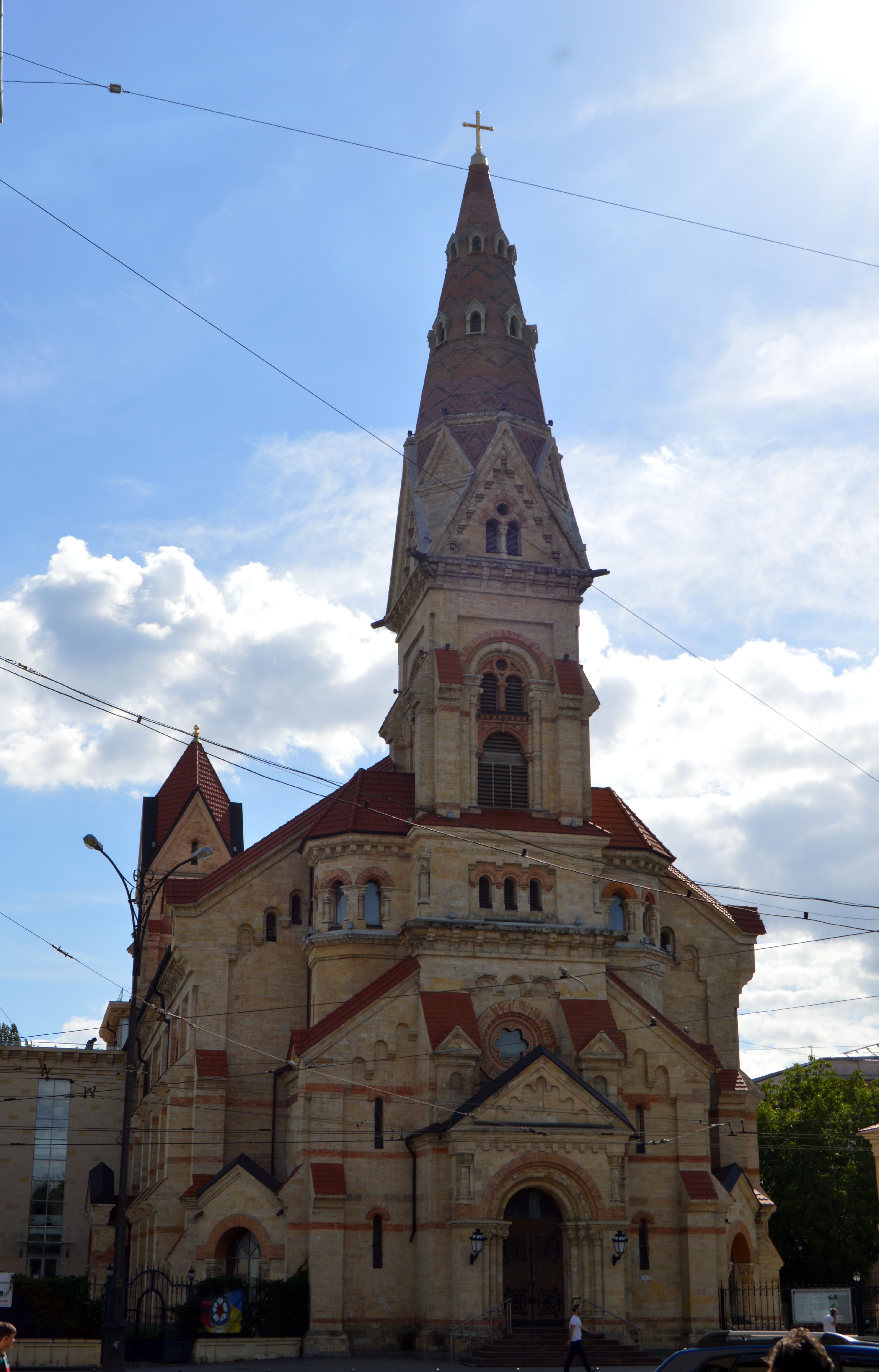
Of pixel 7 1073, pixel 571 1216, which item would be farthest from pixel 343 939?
pixel 7 1073

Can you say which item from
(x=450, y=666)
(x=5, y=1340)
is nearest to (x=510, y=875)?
(x=450, y=666)

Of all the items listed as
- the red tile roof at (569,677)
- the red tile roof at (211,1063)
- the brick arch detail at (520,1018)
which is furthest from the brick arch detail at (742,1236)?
the red tile roof at (569,677)

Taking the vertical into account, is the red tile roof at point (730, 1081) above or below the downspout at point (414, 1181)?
above

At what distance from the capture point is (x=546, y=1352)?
34.1 metres

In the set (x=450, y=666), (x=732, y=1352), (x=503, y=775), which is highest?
(x=450, y=666)

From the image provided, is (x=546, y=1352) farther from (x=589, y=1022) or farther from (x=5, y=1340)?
(x=5, y=1340)

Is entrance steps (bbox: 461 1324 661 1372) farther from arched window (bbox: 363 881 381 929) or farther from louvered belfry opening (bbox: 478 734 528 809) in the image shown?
louvered belfry opening (bbox: 478 734 528 809)

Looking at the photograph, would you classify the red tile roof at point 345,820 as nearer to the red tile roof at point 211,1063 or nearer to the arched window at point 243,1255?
the red tile roof at point 211,1063

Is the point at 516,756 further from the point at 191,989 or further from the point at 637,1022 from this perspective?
the point at 191,989

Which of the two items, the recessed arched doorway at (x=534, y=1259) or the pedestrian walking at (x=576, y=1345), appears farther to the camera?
the recessed arched doorway at (x=534, y=1259)

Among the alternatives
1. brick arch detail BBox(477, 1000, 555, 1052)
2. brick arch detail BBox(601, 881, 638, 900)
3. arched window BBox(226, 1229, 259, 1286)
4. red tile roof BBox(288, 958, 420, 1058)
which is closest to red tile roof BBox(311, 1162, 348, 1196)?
arched window BBox(226, 1229, 259, 1286)

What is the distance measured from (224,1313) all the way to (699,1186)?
14.2 metres

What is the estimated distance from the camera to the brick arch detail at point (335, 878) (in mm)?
42438

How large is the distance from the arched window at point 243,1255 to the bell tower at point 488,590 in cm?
1341
